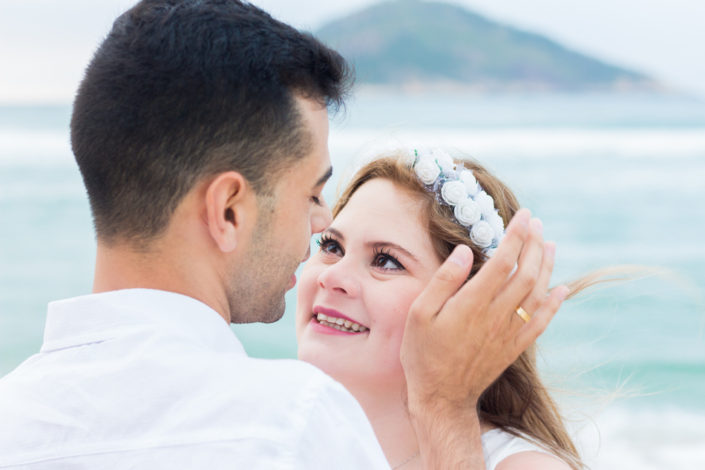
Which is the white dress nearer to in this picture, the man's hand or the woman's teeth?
the man's hand

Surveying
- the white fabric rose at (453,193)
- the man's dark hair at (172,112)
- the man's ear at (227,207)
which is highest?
the man's dark hair at (172,112)

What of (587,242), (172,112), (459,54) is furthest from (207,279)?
(459,54)

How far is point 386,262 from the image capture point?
11.0ft

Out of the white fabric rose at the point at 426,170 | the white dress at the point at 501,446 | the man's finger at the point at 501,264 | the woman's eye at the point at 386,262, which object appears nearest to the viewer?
the man's finger at the point at 501,264

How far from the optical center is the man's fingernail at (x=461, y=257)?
257 cm

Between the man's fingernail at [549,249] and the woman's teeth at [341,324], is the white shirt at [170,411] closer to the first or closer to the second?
the man's fingernail at [549,249]

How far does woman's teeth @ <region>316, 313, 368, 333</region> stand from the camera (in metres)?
3.23

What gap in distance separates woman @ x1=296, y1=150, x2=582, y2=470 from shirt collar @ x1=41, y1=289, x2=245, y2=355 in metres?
1.25

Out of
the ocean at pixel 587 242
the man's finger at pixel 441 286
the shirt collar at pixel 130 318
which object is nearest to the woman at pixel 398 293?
the ocean at pixel 587 242

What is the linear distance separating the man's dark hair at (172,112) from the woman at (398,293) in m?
1.16

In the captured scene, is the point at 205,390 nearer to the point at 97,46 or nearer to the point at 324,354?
the point at 97,46

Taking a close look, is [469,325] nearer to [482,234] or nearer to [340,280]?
[340,280]

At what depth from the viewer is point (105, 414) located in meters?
1.71

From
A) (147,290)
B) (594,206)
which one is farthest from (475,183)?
(594,206)
